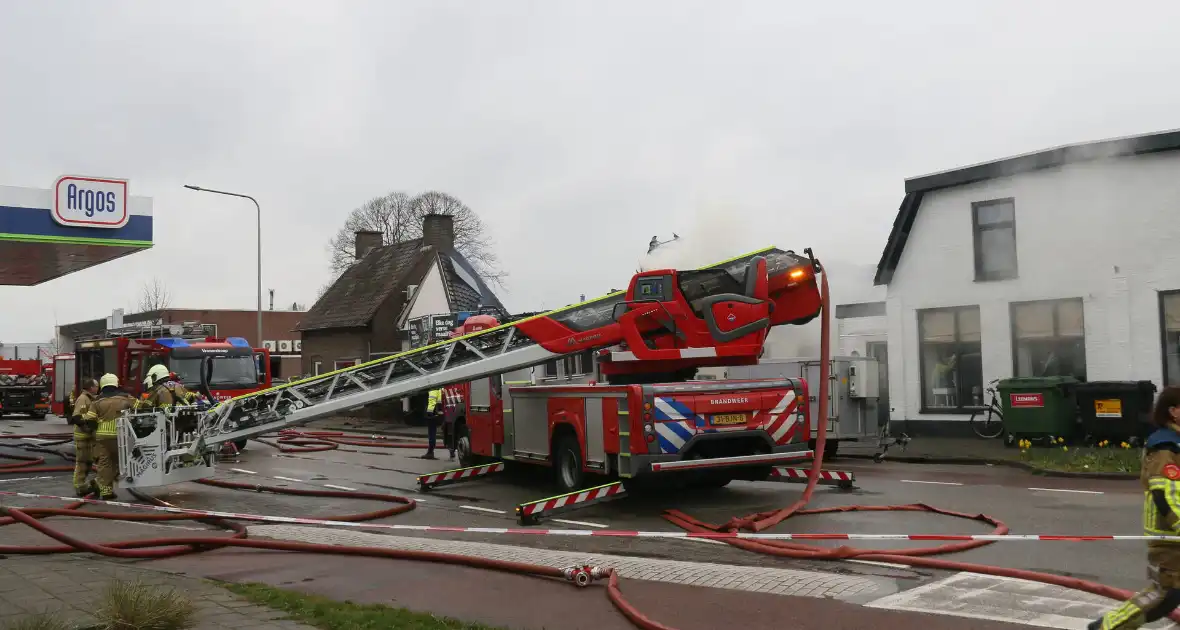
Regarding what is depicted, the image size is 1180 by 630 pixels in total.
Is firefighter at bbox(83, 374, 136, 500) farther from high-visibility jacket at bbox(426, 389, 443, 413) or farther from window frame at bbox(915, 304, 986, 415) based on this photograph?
window frame at bbox(915, 304, 986, 415)

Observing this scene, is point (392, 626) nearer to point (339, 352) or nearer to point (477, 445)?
point (477, 445)

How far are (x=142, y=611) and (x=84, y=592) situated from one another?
1.48m

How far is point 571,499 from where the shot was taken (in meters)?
10.8

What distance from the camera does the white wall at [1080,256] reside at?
17.9 metres

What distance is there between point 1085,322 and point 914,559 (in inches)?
521

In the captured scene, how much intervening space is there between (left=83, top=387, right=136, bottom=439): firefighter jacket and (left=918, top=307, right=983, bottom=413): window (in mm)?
15286

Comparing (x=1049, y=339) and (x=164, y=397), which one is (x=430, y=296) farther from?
(x=164, y=397)

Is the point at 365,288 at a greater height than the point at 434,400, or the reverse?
the point at 365,288

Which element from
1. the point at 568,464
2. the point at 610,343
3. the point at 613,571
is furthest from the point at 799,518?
the point at 613,571

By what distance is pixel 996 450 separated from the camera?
709 inches

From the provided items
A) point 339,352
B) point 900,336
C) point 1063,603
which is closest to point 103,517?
point 1063,603

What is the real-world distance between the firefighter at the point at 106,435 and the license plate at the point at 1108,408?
50.6 feet

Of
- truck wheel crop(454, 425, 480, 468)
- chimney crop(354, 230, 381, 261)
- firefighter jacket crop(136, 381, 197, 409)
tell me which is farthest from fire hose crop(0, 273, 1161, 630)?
chimney crop(354, 230, 381, 261)

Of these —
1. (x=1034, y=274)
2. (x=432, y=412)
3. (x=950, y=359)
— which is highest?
(x=1034, y=274)
